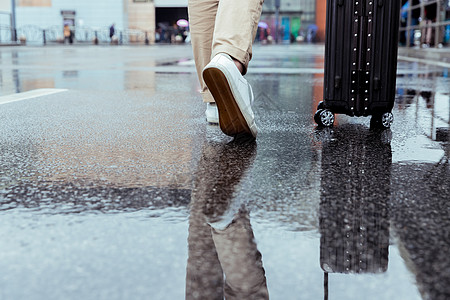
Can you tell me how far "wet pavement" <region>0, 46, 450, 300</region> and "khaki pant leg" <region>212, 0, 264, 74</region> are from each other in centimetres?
31

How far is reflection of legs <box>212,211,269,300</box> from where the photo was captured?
0.78 metres

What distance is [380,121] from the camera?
89.1 inches

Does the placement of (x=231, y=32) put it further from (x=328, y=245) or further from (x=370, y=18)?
(x=328, y=245)

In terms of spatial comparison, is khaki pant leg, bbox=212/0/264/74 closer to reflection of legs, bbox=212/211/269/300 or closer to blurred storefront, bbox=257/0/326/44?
reflection of legs, bbox=212/211/269/300

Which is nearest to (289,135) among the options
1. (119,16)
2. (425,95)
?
(425,95)

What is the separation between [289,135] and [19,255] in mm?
1355

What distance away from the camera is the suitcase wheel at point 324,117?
2.29 meters

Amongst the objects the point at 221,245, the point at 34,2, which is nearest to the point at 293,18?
the point at 34,2

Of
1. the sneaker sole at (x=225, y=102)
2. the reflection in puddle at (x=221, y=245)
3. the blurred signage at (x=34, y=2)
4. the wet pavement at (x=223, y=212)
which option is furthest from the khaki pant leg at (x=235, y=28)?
the blurred signage at (x=34, y=2)

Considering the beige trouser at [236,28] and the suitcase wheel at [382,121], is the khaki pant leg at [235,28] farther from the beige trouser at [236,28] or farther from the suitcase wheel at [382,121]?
the suitcase wheel at [382,121]

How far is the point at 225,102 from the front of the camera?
181 cm

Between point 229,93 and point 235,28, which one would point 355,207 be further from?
point 235,28

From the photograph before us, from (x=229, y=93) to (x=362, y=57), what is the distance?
66 cm

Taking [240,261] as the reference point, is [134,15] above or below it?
above
